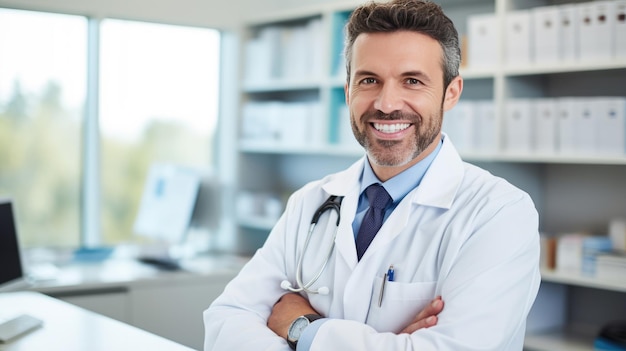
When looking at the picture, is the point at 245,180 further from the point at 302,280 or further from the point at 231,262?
the point at 302,280

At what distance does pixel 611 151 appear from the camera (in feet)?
8.54

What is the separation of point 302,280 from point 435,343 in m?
0.45

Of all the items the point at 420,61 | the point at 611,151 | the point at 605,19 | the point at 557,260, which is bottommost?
the point at 557,260

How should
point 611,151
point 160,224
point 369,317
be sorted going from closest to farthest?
point 369,317
point 611,151
point 160,224

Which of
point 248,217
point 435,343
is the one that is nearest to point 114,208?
point 248,217

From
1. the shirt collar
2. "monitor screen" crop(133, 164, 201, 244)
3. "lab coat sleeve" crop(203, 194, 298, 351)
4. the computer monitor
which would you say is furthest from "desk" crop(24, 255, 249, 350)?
the shirt collar

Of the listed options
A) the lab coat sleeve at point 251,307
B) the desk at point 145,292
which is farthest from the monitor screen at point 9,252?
the lab coat sleeve at point 251,307

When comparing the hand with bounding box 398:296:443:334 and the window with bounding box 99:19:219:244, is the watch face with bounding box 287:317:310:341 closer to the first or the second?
the hand with bounding box 398:296:443:334

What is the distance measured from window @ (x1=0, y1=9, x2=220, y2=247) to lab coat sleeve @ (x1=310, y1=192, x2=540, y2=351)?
262 cm

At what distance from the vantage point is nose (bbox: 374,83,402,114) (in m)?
1.60

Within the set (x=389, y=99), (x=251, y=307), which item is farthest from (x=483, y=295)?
(x=251, y=307)

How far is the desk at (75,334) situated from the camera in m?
1.74

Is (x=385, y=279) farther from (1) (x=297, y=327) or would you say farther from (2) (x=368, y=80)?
(2) (x=368, y=80)

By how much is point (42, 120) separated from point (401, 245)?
2658 mm
